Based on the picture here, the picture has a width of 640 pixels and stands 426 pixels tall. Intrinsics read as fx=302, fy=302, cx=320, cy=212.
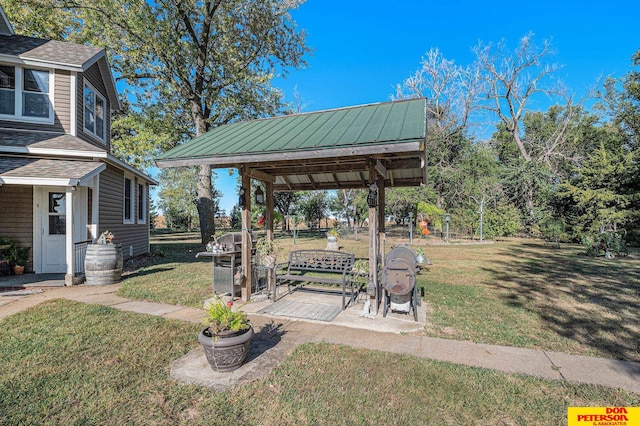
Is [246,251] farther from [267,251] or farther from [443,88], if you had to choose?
[443,88]

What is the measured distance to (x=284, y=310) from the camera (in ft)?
17.6

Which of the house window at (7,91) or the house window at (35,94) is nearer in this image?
the house window at (7,91)

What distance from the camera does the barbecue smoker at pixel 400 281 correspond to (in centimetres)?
477

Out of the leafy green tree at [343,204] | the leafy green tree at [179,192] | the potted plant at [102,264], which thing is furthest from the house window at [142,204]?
the leafy green tree at [179,192]

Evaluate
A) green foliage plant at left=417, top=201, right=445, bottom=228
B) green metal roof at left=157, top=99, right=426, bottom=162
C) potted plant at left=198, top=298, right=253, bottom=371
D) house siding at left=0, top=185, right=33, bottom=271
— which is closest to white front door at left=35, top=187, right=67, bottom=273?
house siding at left=0, top=185, right=33, bottom=271

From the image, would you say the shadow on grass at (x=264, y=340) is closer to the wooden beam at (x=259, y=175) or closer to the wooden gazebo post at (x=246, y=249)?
the wooden gazebo post at (x=246, y=249)

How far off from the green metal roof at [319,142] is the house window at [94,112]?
5980mm

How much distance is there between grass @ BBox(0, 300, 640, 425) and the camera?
2.54m

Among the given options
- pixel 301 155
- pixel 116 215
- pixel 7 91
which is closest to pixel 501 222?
pixel 301 155

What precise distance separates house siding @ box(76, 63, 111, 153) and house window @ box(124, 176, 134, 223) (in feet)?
4.91

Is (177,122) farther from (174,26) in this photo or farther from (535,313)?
(535,313)

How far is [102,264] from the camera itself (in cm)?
752

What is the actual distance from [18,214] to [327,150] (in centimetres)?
928

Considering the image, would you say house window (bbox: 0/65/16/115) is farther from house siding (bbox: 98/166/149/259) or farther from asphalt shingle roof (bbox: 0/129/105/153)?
house siding (bbox: 98/166/149/259)
